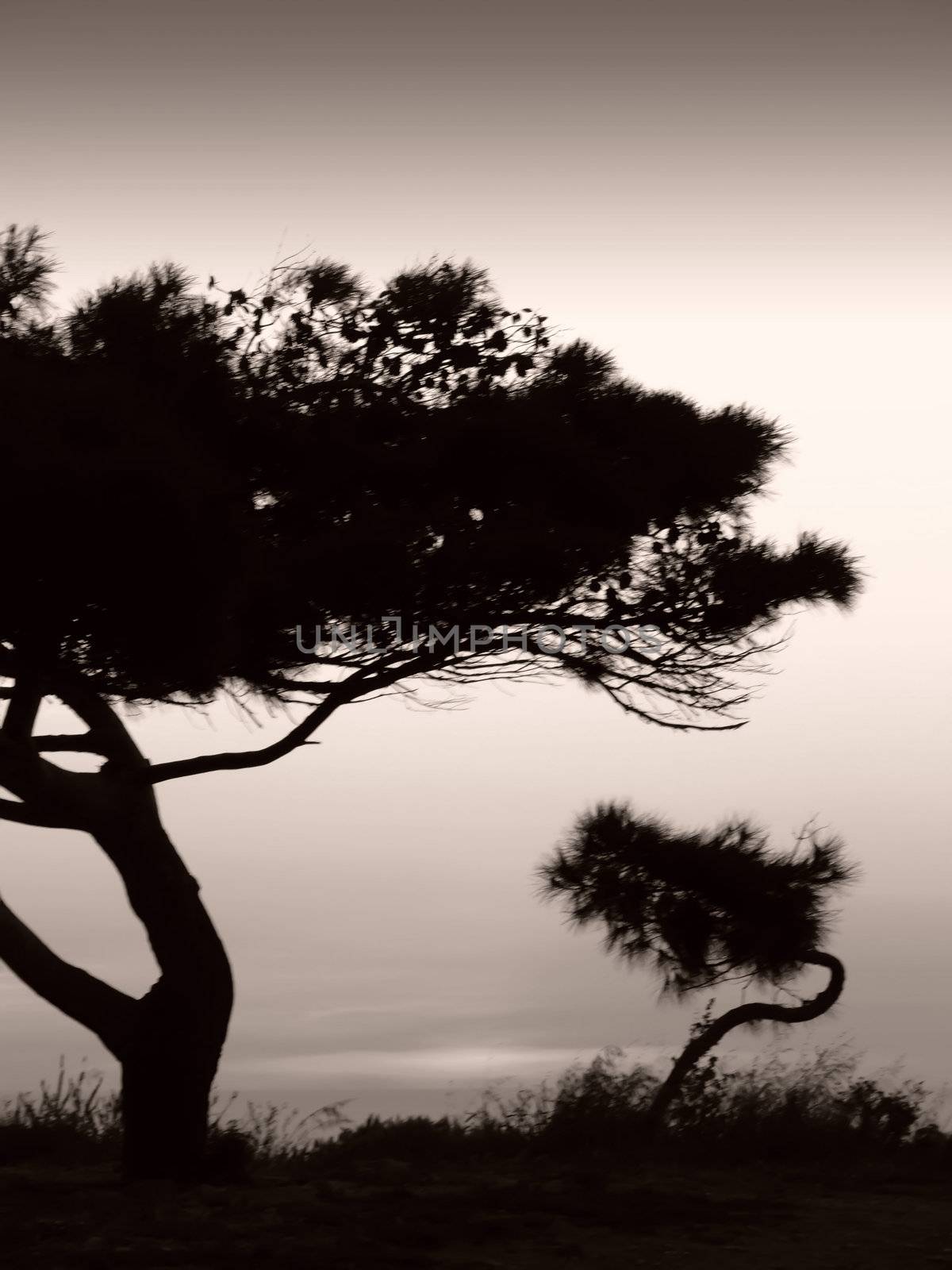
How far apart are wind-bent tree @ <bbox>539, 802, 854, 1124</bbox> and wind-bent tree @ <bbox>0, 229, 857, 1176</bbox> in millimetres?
2716

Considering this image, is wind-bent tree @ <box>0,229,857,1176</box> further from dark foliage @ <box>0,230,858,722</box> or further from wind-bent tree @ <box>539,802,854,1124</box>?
wind-bent tree @ <box>539,802,854,1124</box>

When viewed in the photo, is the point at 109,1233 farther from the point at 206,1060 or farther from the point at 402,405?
the point at 402,405

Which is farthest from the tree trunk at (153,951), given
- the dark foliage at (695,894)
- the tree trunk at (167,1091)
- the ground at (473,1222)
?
the dark foliage at (695,894)

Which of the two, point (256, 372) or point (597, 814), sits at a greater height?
point (256, 372)

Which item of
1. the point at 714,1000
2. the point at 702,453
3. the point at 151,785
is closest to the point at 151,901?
the point at 151,785

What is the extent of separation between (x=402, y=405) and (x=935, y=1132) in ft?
21.2

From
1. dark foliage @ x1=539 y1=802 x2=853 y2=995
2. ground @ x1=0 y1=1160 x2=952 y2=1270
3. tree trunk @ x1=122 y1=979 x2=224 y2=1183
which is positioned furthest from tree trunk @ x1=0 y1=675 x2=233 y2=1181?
dark foliage @ x1=539 y1=802 x2=853 y2=995

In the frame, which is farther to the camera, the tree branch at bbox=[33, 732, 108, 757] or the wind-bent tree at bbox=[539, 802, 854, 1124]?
the wind-bent tree at bbox=[539, 802, 854, 1124]

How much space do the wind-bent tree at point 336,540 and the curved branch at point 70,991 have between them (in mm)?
14

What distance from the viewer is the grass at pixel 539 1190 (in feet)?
22.5

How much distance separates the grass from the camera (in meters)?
6.87

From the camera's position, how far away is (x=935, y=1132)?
10.8 meters

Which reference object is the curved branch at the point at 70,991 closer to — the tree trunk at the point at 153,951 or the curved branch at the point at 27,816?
the tree trunk at the point at 153,951

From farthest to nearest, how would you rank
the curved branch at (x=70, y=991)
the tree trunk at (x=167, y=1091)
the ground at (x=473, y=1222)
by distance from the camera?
the curved branch at (x=70, y=991)
the tree trunk at (x=167, y=1091)
the ground at (x=473, y=1222)
